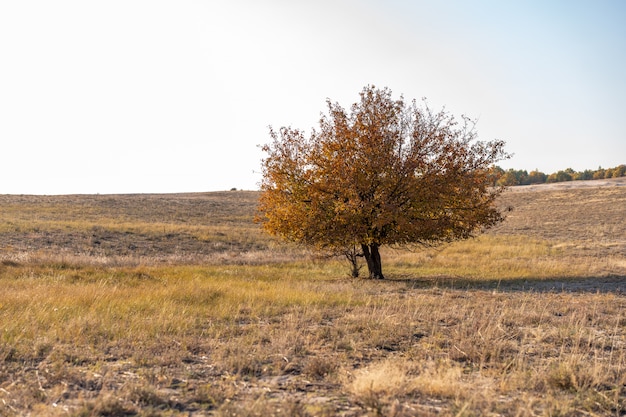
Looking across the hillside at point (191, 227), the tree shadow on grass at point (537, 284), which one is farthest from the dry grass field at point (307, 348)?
the hillside at point (191, 227)

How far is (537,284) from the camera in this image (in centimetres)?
2064

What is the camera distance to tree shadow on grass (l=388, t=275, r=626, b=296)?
61.2ft

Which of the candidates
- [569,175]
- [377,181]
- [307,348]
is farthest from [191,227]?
[569,175]

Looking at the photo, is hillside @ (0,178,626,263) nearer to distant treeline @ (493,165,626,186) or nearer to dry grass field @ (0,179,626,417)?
dry grass field @ (0,179,626,417)

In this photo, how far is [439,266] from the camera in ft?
99.4

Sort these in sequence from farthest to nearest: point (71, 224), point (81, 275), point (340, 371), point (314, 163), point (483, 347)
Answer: point (71, 224), point (314, 163), point (81, 275), point (483, 347), point (340, 371)

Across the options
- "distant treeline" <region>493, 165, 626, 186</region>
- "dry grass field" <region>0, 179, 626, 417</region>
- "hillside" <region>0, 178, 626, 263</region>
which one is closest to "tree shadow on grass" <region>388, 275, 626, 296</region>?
"dry grass field" <region>0, 179, 626, 417</region>

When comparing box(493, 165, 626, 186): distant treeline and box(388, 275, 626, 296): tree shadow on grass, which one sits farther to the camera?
box(493, 165, 626, 186): distant treeline

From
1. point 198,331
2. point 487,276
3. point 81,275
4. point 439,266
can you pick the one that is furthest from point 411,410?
point 439,266

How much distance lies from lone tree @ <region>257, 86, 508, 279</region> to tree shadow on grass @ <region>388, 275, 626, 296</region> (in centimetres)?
238

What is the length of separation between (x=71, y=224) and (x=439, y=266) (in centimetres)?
2893

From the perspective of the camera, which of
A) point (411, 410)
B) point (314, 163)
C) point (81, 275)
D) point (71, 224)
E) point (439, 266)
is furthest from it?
point (71, 224)

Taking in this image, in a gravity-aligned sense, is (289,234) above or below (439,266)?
above

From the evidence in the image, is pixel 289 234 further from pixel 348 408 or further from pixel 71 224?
pixel 71 224
